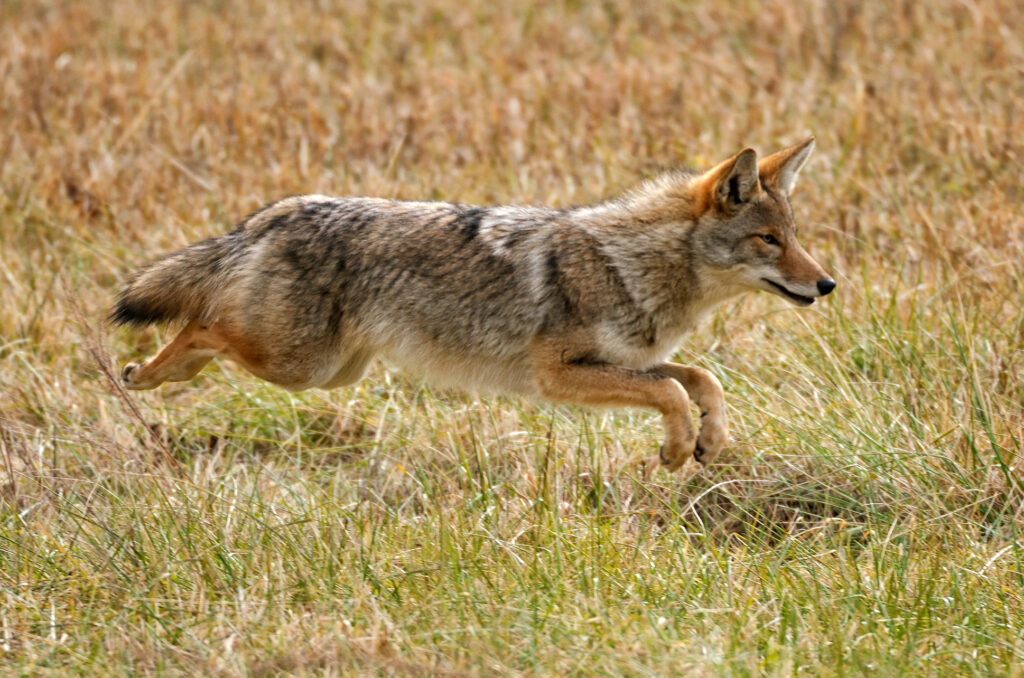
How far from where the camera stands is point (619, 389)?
558 centimetres

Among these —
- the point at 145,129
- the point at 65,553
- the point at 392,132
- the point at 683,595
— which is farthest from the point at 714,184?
the point at 145,129

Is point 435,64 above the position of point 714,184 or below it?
below

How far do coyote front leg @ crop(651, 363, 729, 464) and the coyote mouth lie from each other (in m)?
0.45

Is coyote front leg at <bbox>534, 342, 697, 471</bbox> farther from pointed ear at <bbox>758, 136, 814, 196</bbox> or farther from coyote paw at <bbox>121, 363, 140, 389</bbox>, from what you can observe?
coyote paw at <bbox>121, 363, 140, 389</bbox>

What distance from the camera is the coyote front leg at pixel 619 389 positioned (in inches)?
214

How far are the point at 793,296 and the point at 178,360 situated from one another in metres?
2.70

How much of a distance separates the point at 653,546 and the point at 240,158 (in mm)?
5631

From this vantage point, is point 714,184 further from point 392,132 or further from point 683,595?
point 392,132

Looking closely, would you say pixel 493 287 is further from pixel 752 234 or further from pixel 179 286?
pixel 179 286

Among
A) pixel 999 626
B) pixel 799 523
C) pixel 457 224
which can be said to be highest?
pixel 457 224

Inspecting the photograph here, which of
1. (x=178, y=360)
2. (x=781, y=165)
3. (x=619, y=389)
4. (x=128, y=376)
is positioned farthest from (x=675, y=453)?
(x=128, y=376)

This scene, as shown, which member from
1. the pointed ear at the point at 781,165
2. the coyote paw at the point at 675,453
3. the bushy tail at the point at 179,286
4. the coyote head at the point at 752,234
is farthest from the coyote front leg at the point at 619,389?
the bushy tail at the point at 179,286

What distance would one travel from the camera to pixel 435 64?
11.6 meters

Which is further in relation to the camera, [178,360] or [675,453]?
[178,360]
